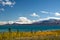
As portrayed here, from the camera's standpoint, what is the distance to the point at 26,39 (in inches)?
642

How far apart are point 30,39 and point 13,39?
4.12ft

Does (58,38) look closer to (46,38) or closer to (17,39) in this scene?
(46,38)

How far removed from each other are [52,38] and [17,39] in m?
2.60

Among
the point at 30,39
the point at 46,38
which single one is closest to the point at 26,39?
the point at 30,39

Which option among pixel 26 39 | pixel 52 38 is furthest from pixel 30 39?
pixel 52 38

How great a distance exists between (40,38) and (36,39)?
0.34 m

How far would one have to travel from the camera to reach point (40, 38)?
16641 millimetres

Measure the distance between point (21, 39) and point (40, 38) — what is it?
56.9 inches

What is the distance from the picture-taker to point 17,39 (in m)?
16.4

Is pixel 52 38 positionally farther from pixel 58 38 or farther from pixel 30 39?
pixel 30 39

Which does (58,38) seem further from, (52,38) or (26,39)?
(26,39)

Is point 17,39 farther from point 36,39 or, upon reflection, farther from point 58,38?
point 58,38

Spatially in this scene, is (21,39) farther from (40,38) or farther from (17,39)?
(40,38)

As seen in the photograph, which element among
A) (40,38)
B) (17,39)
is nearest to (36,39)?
(40,38)
